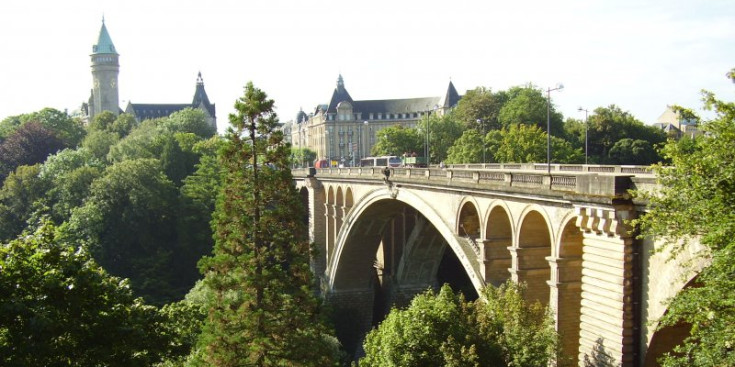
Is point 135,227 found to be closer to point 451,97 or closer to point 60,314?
point 60,314

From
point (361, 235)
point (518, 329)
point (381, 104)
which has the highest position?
point (381, 104)

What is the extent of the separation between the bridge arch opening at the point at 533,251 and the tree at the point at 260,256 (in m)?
7.94

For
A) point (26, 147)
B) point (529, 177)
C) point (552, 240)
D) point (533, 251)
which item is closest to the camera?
point (552, 240)

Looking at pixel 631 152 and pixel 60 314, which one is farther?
pixel 631 152

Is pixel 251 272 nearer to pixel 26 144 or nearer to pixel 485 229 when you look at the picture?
pixel 485 229

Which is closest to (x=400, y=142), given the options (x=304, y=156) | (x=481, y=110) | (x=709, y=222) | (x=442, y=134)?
(x=442, y=134)

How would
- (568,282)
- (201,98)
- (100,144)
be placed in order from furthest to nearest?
(201,98) → (100,144) → (568,282)

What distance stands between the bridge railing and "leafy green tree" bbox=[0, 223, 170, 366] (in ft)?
37.9

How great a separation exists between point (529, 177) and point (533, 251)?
8.28ft

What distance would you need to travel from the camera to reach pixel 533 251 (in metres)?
21.1

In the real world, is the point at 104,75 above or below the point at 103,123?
above

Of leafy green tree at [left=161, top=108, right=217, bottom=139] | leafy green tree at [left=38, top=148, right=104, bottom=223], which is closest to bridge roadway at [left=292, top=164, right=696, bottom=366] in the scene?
leafy green tree at [left=38, top=148, right=104, bottom=223]

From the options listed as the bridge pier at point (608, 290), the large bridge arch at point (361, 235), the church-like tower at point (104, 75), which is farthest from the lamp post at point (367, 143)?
the bridge pier at point (608, 290)

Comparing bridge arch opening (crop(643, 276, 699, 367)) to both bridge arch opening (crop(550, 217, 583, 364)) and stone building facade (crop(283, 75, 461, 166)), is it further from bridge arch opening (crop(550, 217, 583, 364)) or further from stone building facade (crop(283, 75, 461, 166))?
stone building facade (crop(283, 75, 461, 166))
